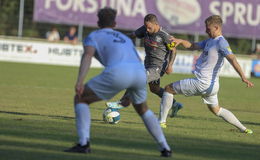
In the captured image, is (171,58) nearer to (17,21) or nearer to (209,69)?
(209,69)

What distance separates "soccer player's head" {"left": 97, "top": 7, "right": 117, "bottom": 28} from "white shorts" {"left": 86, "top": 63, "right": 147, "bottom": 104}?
547 mm

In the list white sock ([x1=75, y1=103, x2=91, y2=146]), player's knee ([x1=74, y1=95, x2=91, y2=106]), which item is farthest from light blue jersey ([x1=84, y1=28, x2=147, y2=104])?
white sock ([x1=75, y1=103, x2=91, y2=146])

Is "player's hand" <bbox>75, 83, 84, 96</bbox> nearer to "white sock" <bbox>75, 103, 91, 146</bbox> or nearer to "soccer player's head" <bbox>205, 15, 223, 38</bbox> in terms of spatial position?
"white sock" <bbox>75, 103, 91, 146</bbox>

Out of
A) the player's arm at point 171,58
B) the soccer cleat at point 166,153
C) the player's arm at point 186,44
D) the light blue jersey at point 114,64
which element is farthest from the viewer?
the player's arm at point 171,58

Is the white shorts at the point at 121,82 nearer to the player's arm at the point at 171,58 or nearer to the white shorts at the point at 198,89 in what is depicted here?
the white shorts at the point at 198,89

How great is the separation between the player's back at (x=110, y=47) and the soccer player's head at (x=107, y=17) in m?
0.12

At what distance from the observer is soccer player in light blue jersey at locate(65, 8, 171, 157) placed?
8117mm


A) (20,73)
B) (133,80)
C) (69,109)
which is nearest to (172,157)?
(133,80)

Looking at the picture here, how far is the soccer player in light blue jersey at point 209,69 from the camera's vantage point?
36.1 feet

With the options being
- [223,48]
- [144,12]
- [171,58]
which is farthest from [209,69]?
[144,12]

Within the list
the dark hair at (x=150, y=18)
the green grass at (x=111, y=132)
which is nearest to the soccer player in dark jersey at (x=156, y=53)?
the dark hair at (x=150, y=18)

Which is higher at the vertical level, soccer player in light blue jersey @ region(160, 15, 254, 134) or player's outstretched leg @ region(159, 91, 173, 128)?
soccer player in light blue jersey @ region(160, 15, 254, 134)

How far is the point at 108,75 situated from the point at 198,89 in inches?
135

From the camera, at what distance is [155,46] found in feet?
42.6
